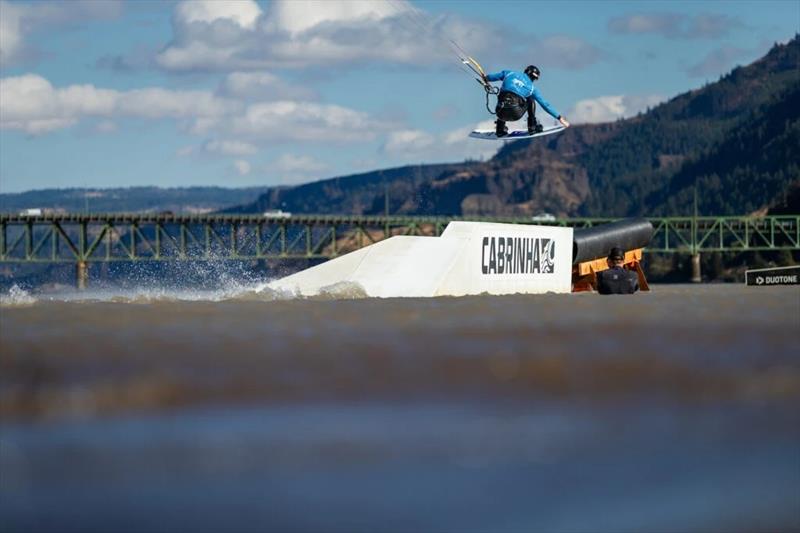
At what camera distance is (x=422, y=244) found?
3544 cm

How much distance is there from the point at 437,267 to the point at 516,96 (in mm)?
4724

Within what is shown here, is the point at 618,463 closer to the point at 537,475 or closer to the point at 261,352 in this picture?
the point at 537,475

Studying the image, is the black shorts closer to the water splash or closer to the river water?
the water splash

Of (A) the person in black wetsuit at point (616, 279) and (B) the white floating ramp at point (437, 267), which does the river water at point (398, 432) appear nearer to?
(A) the person in black wetsuit at point (616, 279)

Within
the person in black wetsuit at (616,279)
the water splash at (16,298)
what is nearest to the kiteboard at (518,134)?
the person in black wetsuit at (616,279)

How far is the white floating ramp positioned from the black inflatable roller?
4.46 meters

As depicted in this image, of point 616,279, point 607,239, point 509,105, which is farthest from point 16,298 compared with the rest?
point 607,239

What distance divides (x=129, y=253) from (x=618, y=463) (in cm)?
15724

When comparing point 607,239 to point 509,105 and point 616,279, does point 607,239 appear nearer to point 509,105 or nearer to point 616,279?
point 509,105

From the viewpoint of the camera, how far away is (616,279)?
3259cm

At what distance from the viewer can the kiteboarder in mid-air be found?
1369 inches

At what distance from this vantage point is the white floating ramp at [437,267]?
34531mm

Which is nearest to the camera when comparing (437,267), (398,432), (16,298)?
(398,432)

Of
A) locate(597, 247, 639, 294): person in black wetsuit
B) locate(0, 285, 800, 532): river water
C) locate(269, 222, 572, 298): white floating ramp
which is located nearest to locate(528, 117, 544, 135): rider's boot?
locate(269, 222, 572, 298): white floating ramp
